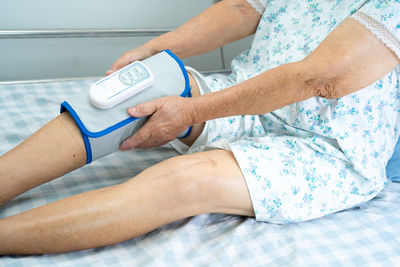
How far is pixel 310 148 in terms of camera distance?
1047 millimetres

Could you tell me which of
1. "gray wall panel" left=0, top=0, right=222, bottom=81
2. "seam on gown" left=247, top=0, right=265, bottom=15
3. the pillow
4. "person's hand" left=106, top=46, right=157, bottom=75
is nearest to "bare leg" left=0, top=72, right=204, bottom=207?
"person's hand" left=106, top=46, right=157, bottom=75

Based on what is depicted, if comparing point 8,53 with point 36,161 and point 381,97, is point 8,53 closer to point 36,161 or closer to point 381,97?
point 36,161

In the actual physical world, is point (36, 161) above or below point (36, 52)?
below

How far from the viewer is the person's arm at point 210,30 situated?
1.32 m

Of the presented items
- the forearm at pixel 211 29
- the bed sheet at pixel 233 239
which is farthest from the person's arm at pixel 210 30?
the bed sheet at pixel 233 239

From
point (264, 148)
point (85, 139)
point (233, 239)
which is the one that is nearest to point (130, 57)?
point (85, 139)

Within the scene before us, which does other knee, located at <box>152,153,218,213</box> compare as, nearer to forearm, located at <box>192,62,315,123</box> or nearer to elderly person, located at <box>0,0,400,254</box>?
elderly person, located at <box>0,0,400,254</box>

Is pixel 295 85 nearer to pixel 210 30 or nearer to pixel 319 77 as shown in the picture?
pixel 319 77

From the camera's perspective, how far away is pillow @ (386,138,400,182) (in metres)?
1.25

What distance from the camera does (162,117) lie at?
1007 millimetres

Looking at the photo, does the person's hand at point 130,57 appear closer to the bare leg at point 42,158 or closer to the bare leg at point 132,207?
the bare leg at point 42,158

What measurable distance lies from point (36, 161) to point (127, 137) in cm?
22

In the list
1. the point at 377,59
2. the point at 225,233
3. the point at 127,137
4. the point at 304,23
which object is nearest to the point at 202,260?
the point at 225,233

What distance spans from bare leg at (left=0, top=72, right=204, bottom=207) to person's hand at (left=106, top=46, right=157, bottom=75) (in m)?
0.32
